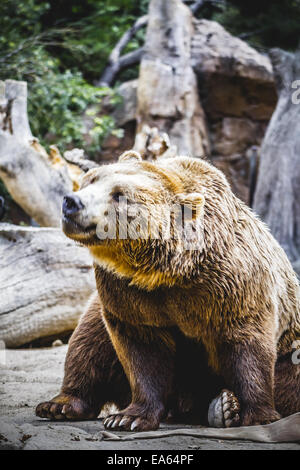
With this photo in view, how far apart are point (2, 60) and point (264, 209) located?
5029 millimetres

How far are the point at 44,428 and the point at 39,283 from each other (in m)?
2.56

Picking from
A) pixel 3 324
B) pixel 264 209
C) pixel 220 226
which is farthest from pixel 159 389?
pixel 264 209

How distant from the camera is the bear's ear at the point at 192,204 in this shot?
2643 mm

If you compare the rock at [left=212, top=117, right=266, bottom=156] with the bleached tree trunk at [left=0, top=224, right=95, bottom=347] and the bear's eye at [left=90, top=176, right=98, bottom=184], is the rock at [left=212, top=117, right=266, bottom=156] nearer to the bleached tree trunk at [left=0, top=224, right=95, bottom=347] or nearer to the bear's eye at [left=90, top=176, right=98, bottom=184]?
the bleached tree trunk at [left=0, top=224, right=95, bottom=347]

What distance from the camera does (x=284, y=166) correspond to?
7.50 meters

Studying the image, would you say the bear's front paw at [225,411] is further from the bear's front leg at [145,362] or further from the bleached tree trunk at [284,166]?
the bleached tree trunk at [284,166]

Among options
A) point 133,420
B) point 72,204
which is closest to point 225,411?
point 133,420

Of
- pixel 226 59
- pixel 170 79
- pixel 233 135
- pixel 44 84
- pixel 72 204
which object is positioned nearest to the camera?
pixel 72 204

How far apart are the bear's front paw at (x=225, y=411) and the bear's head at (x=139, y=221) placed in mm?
677

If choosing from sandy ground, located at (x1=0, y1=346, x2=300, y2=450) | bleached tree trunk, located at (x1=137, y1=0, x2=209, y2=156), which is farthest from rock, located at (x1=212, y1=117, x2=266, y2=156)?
sandy ground, located at (x1=0, y1=346, x2=300, y2=450)

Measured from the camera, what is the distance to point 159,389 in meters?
2.86

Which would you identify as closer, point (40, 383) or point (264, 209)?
point (40, 383)

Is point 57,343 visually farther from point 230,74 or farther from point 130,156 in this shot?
point 230,74
